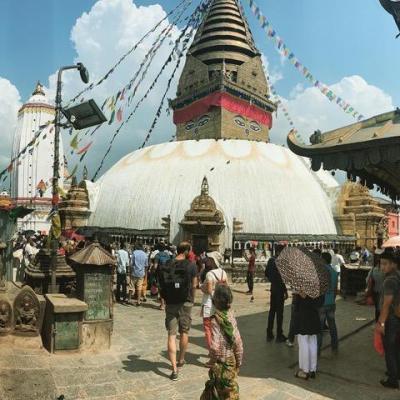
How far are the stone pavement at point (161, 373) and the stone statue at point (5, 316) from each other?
0.57ft

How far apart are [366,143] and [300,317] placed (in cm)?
266

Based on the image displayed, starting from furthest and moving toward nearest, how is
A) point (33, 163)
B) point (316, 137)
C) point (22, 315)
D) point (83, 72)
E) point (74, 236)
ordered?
point (33, 163), point (74, 236), point (83, 72), point (316, 137), point (22, 315)

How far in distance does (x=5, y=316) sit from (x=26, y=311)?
0.31 m

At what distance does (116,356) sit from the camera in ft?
20.5

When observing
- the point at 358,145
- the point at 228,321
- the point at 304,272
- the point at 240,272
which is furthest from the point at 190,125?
the point at 228,321

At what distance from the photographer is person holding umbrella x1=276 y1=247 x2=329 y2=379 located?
5223 millimetres

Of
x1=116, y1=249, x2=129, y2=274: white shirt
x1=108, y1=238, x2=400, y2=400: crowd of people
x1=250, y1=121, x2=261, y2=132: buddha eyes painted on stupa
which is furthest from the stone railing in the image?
x1=250, y1=121, x2=261, y2=132: buddha eyes painted on stupa

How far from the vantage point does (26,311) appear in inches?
252

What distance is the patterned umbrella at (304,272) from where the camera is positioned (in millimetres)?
5207

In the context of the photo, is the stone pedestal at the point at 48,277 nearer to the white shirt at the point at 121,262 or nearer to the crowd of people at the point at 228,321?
the white shirt at the point at 121,262

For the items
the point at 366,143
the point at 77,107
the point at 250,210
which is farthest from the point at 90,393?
the point at 250,210

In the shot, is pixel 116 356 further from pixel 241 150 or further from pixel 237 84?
pixel 237 84

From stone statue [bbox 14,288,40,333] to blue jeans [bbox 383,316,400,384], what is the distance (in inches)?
206

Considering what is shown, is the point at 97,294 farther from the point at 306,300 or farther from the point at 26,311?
the point at 306,300
